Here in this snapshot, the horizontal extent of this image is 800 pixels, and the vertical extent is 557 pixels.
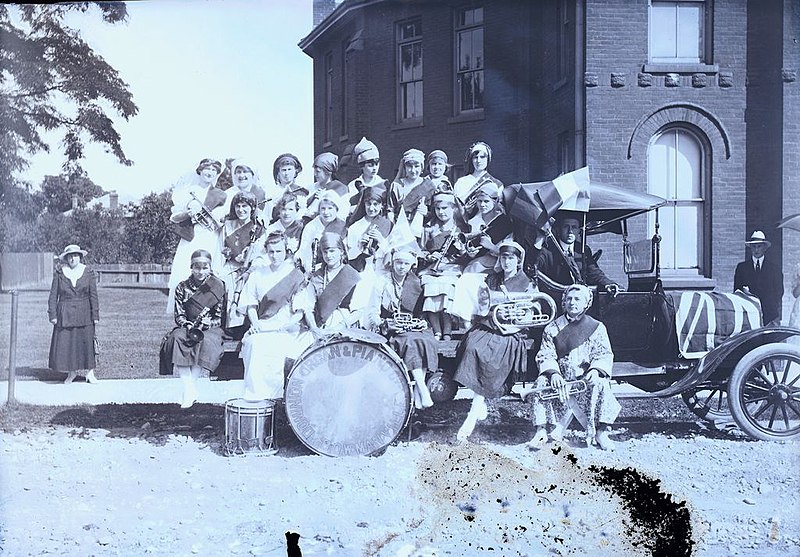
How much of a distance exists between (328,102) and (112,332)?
2.57 m

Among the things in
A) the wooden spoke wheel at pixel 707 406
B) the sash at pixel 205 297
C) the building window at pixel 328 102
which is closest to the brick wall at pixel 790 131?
the wooden spoke wheel at pixel 707 406

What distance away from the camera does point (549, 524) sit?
565cm

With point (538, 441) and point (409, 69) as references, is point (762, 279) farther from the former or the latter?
point (409, 69)

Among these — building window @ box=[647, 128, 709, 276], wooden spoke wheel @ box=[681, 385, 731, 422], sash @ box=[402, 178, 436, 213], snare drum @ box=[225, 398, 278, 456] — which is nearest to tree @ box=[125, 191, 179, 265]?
snare drum @ box=[225, 398, 278, 456]

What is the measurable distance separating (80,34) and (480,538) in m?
4.90

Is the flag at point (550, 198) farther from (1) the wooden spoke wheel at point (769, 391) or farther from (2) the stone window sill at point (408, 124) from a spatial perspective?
(1) the wooden spoke wheel at point (769, 391)

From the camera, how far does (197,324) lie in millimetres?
6145

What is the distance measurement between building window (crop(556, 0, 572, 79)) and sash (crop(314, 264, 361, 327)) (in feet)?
7.91

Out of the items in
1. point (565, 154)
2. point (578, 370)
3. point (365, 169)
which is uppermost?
point (565, 154)

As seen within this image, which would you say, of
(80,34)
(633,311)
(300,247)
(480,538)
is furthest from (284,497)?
(80,34)

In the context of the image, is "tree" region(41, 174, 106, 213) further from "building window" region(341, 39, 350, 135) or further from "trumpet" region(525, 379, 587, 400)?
"trumpet" region(525, 379, 587, 400)

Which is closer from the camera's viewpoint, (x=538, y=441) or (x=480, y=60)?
(x=538, y=441)

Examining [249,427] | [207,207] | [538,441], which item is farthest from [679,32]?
[249,427]

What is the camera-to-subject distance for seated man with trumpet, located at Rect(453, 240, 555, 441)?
607 cm
